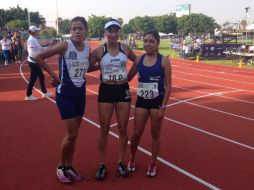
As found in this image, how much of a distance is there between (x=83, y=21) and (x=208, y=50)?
2655 centimetres

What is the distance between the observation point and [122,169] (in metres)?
5.08

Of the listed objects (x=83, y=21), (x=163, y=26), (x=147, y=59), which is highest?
(x=163, y=26)

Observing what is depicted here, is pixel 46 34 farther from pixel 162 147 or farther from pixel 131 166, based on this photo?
pixel 131 166

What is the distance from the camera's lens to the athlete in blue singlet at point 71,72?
15.1ft

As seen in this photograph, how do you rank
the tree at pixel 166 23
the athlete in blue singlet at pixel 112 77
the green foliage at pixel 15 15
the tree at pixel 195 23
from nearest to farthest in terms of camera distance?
1. the athlete in blue singlet at pixel 112 77
2. the green foliage at pixel 15 15
3. the tree at pixel 195 23
4. the tree at pixel 166 23

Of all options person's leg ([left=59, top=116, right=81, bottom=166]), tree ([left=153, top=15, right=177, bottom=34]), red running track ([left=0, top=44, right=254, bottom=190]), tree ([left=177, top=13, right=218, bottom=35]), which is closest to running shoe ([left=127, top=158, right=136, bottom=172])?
red running track ([left=0, top=44, right=254, bottom=190])

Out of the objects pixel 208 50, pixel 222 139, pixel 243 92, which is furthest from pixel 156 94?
pixel 208 50

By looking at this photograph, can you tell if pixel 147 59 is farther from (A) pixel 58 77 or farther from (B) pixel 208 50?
(B) pixel 208 50

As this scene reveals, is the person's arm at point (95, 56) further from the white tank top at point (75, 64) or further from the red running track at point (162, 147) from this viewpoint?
the red running track at point (162, 147)

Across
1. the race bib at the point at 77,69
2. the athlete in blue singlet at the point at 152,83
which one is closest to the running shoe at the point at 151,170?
the athlete in blue singlet at the point at 152,83

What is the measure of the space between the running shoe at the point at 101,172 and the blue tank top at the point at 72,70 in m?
1.09

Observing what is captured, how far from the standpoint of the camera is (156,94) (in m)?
4.91

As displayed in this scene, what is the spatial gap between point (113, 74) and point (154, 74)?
0.55 m

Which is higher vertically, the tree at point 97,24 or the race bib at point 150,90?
the tree at point 97,24
